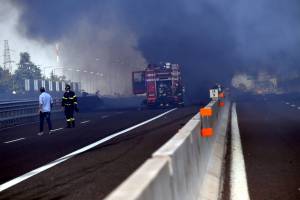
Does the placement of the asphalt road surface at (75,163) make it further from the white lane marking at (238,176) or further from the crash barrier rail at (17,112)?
the crash barrier rail at (17,112)

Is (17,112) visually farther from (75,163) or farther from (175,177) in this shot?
(175,177)

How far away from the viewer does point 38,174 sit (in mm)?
10250

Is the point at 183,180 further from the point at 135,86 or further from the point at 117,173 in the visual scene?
the point at 135,86

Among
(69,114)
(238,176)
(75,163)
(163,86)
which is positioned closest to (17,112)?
(69,114)

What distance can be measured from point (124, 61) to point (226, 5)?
142 ft

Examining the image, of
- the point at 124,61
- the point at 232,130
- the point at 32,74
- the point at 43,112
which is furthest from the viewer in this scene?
the point at 32,74

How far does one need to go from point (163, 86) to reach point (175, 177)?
127ft

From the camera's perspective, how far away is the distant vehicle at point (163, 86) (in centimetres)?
4322

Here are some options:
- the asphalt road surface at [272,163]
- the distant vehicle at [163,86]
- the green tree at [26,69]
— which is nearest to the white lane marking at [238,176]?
the asphalt road surface at [272,163]

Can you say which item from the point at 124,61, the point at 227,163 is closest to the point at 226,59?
the point at 124,61

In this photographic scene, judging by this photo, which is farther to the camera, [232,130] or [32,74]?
[32,74]

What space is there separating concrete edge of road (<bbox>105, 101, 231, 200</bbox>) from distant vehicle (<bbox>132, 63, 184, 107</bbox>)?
33502mm

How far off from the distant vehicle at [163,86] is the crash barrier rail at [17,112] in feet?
32.1

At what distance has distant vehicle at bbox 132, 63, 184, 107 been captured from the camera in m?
43.2
